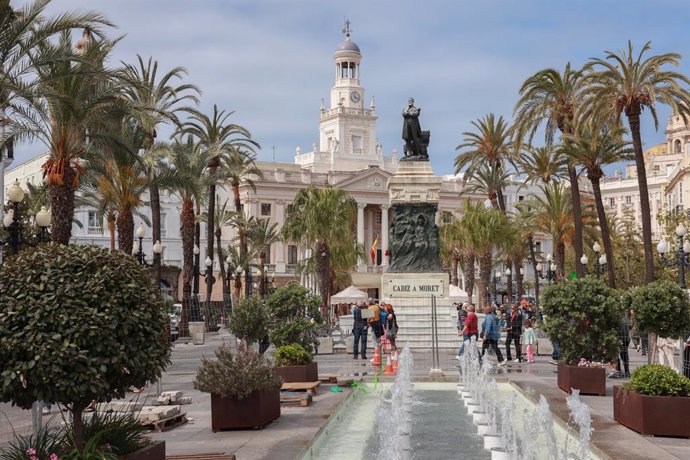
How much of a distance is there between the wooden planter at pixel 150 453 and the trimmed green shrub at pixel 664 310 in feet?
39.5

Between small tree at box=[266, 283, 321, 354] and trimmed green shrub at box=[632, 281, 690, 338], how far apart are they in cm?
670

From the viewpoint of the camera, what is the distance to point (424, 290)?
3828cm

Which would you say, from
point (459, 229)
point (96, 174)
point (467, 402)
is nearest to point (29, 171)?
point (459, 229)

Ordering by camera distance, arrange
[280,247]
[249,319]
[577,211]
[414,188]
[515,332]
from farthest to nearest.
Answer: [280,247] → [414,188] → [577,211] → [515,332] → [249,319]

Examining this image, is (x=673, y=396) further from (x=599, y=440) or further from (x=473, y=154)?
(x=473, y=154)

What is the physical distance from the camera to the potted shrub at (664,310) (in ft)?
59.0

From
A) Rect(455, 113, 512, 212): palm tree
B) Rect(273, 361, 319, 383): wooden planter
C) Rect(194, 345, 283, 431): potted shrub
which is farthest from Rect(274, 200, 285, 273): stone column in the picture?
Rect(194, 345, 283, 431): potted shrub

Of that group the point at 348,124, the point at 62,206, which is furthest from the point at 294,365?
the point at 348,124

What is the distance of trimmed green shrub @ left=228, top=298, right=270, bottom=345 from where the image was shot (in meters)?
21.2

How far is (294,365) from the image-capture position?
17.8m

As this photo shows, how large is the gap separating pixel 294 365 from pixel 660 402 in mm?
7648

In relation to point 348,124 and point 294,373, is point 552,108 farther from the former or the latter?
point 348,124

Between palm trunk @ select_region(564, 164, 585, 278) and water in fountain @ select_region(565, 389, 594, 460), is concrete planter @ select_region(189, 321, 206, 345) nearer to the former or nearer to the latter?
palm trunk @ select_region(564, 164, 585, 278)

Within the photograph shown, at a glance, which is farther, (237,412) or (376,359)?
(376,359)
